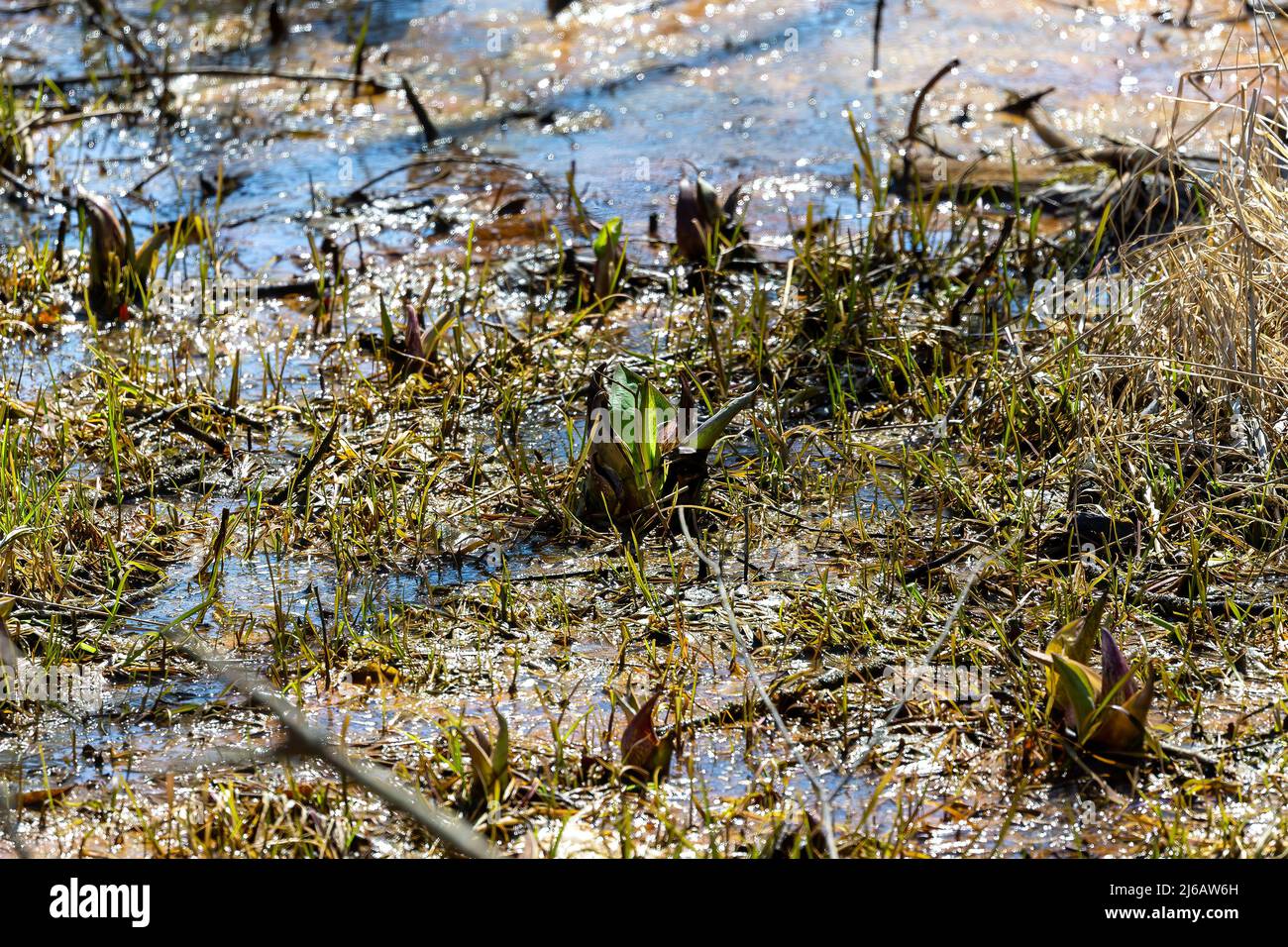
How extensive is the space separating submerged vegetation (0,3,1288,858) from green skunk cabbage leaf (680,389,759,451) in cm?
1

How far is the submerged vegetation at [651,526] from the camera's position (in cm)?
209

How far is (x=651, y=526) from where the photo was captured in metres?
2.83

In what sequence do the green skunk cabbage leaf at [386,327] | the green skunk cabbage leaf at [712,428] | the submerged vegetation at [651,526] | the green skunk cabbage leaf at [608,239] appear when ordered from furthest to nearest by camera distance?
the green skunk cabbage leaf at [608,239] → the green skunk cabbage leaf at [386,327] → the green skunk cabbage leaf at [712,428] → the submerged vegetation at [651,526]

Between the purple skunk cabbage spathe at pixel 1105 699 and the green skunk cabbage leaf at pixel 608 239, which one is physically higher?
the green skunk cabbage leaf at pixel 608 239

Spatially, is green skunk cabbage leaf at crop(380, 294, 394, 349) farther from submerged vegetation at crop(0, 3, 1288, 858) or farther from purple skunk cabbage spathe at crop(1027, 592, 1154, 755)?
purple skunk cabbage spathe at crop(1027, 592, 1154, 755)

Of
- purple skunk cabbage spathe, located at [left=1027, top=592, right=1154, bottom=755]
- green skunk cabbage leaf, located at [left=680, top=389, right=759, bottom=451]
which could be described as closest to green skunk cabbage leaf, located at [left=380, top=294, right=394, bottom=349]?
green skunk cabbage leaf, located at [left=680, top=389, right=759, bottom=451]

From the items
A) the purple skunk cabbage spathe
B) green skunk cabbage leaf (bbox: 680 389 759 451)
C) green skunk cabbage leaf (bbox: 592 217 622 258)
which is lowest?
the purple skunk cabbage spathe

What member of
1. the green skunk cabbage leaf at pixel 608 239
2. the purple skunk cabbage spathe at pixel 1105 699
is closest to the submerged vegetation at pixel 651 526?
the purple skunk cabbage spathe at pixel 1105 699

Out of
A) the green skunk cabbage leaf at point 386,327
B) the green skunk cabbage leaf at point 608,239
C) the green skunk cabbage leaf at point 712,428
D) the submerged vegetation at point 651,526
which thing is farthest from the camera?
the green skunk cabbage leaf at point 608,239

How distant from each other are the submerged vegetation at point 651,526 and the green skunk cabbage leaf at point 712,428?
0.01 m

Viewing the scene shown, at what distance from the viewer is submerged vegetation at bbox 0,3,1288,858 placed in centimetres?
209

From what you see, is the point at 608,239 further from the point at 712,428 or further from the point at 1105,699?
the point at 1105,699

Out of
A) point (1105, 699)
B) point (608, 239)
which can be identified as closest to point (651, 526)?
point (1105, 699)

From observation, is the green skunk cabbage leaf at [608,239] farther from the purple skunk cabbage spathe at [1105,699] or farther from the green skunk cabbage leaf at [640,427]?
the purple skunk cabbage spathe at [1105,699]
